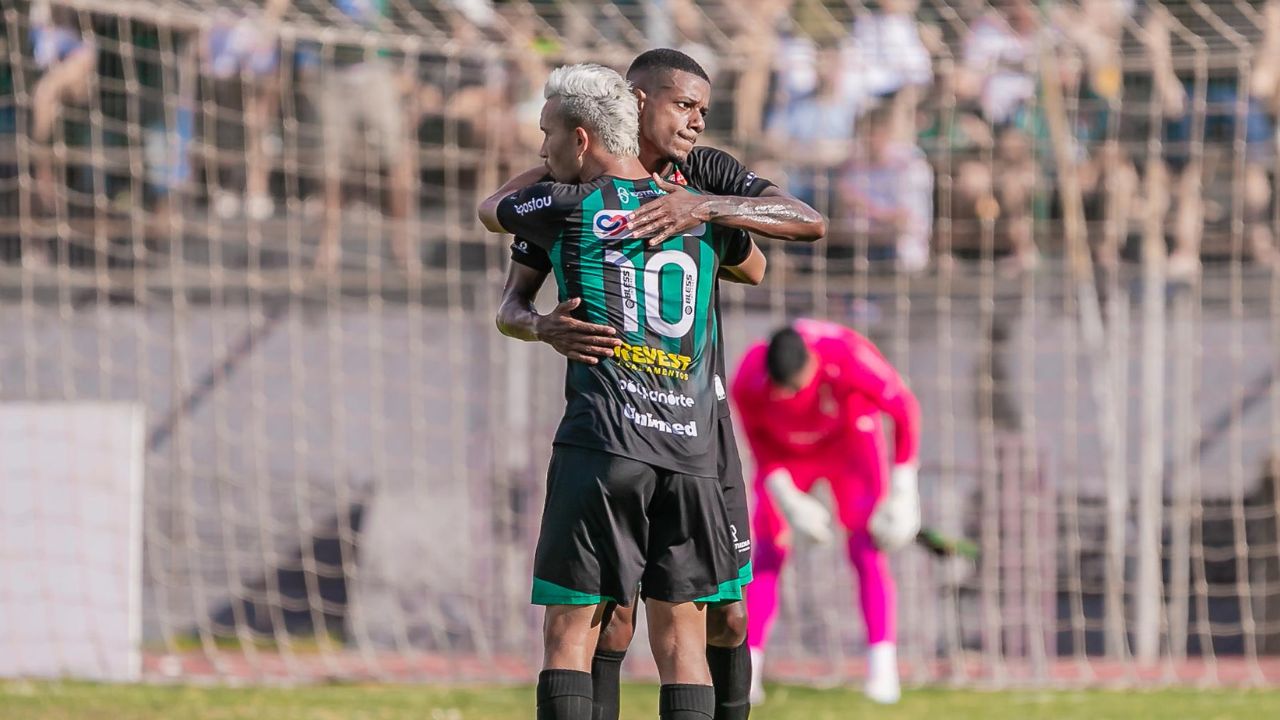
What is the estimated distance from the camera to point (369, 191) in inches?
430

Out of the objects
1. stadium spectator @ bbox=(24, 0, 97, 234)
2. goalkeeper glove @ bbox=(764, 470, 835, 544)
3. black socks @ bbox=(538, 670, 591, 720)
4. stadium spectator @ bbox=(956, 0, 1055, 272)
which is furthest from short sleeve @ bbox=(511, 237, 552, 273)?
stadium spectator @ bbox=(956, 0, 1055, 272)

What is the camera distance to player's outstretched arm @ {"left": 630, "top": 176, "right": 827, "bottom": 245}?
4047 millimetres

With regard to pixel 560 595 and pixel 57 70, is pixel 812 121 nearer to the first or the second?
pixel 57 70

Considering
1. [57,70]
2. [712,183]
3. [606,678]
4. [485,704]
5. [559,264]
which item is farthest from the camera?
[57,70]

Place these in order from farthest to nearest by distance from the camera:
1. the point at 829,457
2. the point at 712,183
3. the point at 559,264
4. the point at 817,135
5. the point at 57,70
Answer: the point at 817,135
the point at 57,70
the point at 829,457
the point at 712,183
the point at 559,264

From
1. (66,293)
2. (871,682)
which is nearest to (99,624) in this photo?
(66,293)

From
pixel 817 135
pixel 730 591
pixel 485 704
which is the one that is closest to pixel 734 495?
pixel 730 591

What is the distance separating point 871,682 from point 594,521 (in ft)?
14.1

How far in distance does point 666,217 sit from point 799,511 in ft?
13.3

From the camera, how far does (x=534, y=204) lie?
163 inches

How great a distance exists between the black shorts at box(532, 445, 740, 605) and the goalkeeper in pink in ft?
11.2

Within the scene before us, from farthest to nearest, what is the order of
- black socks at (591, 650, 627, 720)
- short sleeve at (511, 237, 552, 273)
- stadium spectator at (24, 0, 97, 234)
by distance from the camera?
stadium spectator at (24, 0, 97, 234) → black socks at (591, 650, 627, 720) → short sleeve at (511, 237, 552, 273)

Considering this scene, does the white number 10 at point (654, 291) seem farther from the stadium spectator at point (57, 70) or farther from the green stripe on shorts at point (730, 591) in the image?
the stadium spectator at point (57, 70)

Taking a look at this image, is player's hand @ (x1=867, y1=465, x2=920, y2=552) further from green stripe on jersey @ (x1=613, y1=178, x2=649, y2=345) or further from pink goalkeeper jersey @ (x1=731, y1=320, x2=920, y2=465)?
green stripe on jersey @ (x1=613, y1=178, x2=649, y2=345)
